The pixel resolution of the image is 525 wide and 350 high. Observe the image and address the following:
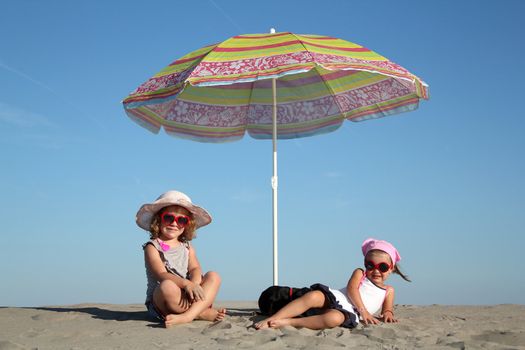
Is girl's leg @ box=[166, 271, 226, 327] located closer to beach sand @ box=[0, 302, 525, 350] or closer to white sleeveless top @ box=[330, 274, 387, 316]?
beach sand @ box=[0, 302, 525, 350]

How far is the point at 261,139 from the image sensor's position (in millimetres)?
7871

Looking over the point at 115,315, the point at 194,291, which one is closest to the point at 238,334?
the point at 194,291

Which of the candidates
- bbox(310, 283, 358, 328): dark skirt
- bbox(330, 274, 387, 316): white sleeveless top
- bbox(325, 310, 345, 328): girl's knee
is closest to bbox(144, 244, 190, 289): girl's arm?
bbox(310, 283, 358, 328): dark skirt

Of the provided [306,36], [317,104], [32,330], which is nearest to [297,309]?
[32,330]

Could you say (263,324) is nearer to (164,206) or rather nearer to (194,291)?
(194,291)

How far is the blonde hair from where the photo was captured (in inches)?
213

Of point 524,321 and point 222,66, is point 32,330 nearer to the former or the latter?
point 222,66

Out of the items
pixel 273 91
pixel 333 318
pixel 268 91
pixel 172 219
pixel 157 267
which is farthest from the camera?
pixel 268 91

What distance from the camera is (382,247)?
5.23 metres

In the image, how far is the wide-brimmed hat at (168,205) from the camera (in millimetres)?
5387

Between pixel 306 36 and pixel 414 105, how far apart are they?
168cm

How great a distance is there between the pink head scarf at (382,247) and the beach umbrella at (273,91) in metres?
1.28

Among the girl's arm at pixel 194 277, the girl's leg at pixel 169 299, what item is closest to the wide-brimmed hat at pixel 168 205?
the girl's arm at pixel 194 277

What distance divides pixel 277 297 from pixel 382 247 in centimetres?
105
